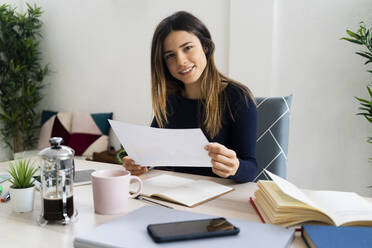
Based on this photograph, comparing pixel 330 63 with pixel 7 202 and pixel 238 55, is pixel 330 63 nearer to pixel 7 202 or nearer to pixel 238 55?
pixel 238 55

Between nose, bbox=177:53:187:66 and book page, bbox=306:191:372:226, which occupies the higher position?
nose, bbox=177:53:187:66

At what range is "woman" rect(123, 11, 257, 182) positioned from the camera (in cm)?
135

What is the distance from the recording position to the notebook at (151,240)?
0.57 m

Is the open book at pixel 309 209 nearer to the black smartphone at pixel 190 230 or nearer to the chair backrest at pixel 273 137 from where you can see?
the black smartphone at pixel 190 230

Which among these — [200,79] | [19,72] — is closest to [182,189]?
[200,79]

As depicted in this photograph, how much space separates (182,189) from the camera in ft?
3.08

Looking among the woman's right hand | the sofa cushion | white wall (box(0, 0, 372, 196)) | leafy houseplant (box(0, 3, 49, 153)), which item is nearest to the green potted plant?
the woman's right hand

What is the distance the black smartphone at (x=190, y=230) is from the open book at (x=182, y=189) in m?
0.18

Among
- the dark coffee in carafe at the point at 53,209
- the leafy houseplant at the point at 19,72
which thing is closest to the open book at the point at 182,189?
the dark coffee in carafe at the point at 53,209

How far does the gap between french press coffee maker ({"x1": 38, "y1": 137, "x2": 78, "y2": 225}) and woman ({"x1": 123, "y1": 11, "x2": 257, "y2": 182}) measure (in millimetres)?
714

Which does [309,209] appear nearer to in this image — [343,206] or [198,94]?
[343,206]

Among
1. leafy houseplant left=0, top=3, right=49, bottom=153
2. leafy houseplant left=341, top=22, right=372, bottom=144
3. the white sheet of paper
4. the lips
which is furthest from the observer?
leafy houseplant left=0, top=3, right=49, bottom=153

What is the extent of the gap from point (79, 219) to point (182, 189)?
313 mm

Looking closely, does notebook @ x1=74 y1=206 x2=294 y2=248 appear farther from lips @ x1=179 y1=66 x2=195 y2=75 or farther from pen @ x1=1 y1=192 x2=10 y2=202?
lips @ x1=179 y1=66 x2=195 y2=75
